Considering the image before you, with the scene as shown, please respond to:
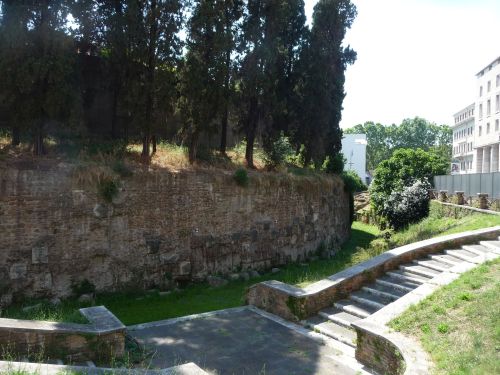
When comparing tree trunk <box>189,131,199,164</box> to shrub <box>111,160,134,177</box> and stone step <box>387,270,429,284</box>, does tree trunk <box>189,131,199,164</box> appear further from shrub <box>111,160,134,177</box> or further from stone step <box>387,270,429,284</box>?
stone step <box>387,270,429,284</box>

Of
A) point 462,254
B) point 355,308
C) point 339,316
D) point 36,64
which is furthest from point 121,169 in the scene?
point 462,254

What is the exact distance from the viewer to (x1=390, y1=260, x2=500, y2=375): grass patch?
4.98 metres

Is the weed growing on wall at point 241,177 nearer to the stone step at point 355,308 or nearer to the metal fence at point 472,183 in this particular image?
the stone step at point 355,308

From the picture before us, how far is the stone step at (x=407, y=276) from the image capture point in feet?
28.7

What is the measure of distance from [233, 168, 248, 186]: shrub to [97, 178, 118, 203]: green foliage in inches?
148

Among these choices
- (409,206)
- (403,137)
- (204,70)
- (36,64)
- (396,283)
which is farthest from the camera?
(403,137)

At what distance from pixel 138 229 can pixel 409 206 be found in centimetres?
1436

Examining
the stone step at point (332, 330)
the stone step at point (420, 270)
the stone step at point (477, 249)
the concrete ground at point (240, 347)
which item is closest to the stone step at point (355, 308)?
the stone step at point (332, 330)

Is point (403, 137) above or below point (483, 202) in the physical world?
above

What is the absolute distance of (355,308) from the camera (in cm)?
803

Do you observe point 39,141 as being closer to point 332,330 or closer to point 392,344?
point 332,330

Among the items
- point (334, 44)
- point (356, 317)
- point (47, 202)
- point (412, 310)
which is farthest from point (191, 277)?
point (334, 44)

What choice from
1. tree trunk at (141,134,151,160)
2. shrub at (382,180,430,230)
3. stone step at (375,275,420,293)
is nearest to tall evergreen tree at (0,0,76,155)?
tree trunk at (141,134,151,160)

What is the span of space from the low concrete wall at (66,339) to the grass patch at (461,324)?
155 inches
